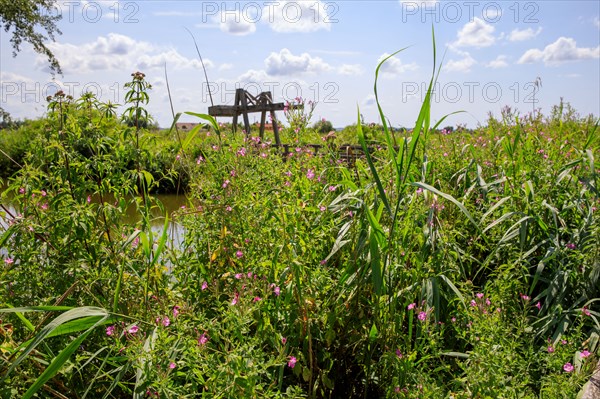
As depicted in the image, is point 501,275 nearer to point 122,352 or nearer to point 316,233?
point 316,233

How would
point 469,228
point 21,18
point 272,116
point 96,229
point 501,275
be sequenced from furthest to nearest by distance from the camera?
point 21,18
point 272,116
point 469,228
point 501,275
point 96,229

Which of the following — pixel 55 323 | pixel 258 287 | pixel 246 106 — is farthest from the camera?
pixel 246 106

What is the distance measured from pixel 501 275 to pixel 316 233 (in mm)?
805

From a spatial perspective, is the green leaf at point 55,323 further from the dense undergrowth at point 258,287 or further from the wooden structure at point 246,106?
the wooden structure at point 246,106

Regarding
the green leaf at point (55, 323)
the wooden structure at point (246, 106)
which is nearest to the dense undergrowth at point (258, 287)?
the green leaf at point (55, 323)

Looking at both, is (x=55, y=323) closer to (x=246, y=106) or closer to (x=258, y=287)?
(x=258, y=287)

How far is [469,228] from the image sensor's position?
2949mm

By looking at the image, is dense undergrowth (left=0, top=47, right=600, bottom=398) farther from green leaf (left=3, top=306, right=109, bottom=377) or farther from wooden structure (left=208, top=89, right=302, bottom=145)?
wooden structure (left=208, top=89, right=302, bottom=145)

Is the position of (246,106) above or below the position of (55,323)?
above

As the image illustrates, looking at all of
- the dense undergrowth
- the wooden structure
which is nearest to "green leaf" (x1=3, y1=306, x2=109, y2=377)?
the dense undergrowth

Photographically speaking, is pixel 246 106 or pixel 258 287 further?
pixel 246 106

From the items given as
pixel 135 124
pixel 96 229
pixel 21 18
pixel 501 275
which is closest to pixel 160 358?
pixel 96 229

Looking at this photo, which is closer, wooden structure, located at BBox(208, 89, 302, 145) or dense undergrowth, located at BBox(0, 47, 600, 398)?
dense undergrowth, located at BBox(0, 47, 600, 398)

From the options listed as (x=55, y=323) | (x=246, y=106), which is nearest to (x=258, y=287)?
(x=55, y=323)
